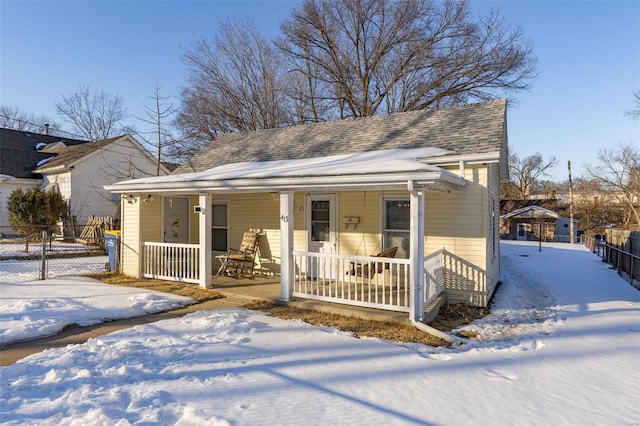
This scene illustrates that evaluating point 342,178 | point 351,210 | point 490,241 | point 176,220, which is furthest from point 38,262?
point 490,241

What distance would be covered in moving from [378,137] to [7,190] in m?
20.9

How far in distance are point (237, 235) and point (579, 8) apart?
11.6 meters

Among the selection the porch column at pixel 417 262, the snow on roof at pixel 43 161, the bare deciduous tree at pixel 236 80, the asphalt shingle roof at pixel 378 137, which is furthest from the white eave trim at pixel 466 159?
the snow on roof at pixel 43 161

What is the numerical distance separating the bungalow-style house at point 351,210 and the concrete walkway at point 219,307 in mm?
237

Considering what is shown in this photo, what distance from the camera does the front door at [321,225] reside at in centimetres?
884

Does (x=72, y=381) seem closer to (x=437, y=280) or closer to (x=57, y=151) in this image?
(x=437, y=280)

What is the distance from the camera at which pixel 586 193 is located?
35.0 m

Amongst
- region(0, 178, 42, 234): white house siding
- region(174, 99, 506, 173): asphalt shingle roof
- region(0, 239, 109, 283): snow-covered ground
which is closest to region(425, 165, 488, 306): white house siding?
region(174, 99, 506, 173): asphalt shingle roof

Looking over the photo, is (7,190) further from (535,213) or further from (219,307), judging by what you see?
(535,213)

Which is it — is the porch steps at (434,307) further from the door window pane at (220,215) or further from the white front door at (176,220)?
the white front door at (176,220)

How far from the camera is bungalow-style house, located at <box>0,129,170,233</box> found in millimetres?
19250

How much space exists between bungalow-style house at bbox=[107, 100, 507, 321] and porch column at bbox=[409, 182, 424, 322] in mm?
16

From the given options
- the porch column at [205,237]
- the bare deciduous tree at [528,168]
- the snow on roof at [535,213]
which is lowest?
the porch column at [205,237]

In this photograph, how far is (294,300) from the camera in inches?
281
